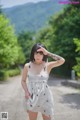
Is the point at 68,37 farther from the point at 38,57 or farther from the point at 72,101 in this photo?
the point at 38,57

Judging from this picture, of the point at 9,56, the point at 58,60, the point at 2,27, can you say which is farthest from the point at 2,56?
the point at 58,60

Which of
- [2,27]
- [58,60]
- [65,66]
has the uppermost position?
[58,60]

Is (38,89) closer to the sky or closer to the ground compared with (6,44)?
closer to the sky

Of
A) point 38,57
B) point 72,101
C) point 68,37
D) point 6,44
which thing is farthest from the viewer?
point 68,37

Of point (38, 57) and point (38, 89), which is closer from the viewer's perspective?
point (38, 89)

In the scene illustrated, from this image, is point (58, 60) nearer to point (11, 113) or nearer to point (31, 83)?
point (31, 83)

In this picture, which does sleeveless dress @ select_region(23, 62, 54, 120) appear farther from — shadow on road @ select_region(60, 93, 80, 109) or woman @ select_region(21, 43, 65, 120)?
shadow on road @ select_region(60, 93, 80, 109)

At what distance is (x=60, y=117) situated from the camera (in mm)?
A: 10195

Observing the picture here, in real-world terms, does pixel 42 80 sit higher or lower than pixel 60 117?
higher

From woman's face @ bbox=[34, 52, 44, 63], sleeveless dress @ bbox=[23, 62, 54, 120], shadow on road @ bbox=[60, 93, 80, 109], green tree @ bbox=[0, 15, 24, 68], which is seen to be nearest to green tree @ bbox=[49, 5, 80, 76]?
green tree @ bbox=[0, 15, 24, 68]

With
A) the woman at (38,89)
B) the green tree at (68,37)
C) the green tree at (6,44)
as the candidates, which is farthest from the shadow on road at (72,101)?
the green tree at (68,37)

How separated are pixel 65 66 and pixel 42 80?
45.7 metres

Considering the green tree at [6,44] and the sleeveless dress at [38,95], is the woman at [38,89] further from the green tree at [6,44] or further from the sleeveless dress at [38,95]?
the green tree at [6,44]

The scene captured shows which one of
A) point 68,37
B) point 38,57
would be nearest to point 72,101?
point 38,57
